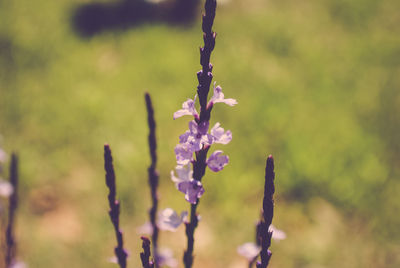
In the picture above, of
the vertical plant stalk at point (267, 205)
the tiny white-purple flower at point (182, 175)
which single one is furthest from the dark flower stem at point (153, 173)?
the vertical plant stalk at point (267, 205)

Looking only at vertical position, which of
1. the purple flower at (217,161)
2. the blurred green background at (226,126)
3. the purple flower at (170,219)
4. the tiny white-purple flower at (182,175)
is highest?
the purple flower at (217,161)

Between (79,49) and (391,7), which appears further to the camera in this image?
(391,7)

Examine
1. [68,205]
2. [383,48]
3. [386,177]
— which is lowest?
[68,205]

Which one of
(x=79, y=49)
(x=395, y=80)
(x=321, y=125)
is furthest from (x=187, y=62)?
(x=395, y=80)

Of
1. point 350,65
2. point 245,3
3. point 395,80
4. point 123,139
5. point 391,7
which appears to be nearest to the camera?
point 123,139

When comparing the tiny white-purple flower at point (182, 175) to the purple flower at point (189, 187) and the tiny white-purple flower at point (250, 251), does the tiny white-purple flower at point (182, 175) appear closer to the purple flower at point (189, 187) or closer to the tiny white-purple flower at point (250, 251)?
the purple flower at point (189, 187)

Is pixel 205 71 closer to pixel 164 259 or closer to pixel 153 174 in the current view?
pixel 153 174

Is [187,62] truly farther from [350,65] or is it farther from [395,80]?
[395,80]

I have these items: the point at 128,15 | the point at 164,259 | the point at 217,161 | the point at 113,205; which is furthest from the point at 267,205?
the point at 128,15
